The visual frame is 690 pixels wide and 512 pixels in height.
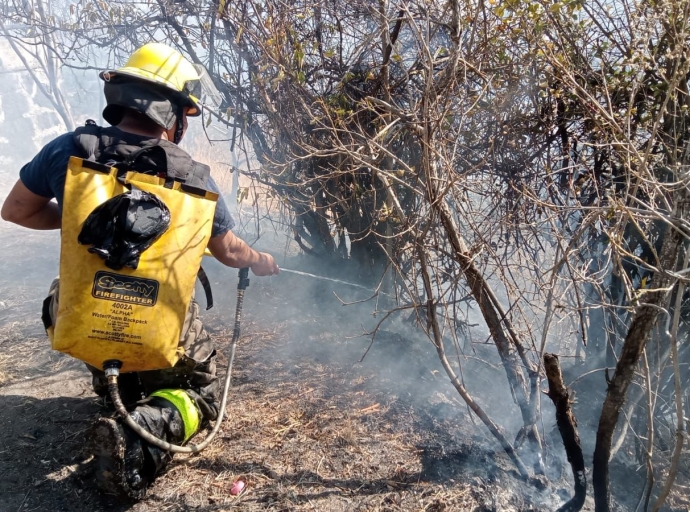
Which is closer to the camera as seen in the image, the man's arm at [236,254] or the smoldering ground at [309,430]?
the smoldering ground at [309,430]

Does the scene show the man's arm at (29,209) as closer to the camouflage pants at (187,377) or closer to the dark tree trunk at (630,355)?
the camouflage pants at (187,377)

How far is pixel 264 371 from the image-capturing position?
3.40 m

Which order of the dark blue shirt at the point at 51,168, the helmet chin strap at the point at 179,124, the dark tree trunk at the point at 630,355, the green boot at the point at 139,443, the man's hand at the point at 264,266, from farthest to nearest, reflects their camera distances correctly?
the man's hand at the point at 264,266 < the helmet chin strap at the point at 179,124 < the dark blue shirt at the point at 51,168 < the green boot at the point at 139,443 < the dark tree trunk at the point at 630,355

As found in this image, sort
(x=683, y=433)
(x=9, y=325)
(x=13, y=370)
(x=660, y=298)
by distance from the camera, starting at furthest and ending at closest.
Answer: (x=9, y=325), (x=13, y=370), (x=660, y=298), (x=683, y=433)

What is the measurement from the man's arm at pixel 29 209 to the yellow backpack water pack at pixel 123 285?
481 mm

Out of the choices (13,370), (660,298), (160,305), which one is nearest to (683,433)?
(660,298)

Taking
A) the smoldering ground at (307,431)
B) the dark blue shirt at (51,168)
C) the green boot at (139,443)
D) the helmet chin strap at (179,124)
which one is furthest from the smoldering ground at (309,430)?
the helmet chin strap at (179,124)

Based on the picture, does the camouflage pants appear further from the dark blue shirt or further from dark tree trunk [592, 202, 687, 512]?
dark tree trunk [592, 202, 687, 512]

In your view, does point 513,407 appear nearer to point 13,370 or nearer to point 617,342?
point 617,342

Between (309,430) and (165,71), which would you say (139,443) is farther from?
(165,71)

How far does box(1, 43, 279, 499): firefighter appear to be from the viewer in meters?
1.90

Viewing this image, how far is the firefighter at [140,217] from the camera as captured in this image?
190cm

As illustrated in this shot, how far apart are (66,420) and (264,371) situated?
1.27 metres

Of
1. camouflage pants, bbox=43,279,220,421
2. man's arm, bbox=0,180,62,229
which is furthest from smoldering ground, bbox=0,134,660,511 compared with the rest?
man's arm, bbox=0,180,62,229
